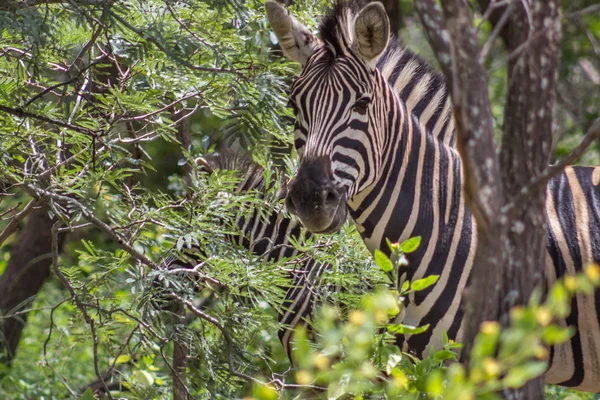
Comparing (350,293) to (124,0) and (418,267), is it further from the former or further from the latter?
(124,0)

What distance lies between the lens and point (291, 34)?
389 cm

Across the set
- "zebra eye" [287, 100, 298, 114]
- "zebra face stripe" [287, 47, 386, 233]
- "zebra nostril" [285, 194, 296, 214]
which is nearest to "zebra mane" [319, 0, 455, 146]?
"zebra face stripe" [287, 47, 386, 233]

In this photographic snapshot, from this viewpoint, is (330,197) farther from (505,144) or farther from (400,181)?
(505,144)

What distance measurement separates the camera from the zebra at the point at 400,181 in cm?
361

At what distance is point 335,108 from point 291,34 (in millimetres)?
510

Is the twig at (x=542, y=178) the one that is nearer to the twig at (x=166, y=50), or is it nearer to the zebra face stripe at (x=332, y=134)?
the zebra face stripe at (x=332, y=134)

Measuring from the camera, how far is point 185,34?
12.3ft

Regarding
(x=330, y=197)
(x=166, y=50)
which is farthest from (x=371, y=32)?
(x=166, y=50)

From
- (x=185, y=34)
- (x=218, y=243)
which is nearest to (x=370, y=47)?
(x=185, y=34)

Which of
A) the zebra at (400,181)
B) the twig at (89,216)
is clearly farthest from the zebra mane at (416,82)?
the twig at (89,216)

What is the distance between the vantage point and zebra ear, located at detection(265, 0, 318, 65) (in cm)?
384

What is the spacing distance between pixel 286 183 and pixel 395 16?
8.91 ft

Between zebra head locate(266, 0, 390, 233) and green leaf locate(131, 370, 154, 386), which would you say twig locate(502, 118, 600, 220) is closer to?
zebra head locate(266, 0, 390, 233)

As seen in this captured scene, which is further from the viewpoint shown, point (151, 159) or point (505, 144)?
point (151, 159)
